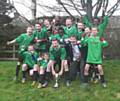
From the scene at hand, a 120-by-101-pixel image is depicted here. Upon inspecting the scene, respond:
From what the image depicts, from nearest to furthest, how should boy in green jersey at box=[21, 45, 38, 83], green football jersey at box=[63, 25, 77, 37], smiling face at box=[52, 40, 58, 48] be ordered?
smiling face at box=[52, 40, 58, 48] < green football jersey at box=[63, 25, 77, 37] < boy in green jersey at box=[21, 45, 38, 83]

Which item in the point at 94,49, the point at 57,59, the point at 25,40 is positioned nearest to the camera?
the point at 94,49

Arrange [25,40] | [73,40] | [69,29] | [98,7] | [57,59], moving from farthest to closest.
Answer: [98,7] → [25,40] → [69,29] → [57,59] → [73,40]

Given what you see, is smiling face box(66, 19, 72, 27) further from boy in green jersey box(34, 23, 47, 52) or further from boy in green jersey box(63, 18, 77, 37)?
boy in green jersey box(34, 23, 47, 52)

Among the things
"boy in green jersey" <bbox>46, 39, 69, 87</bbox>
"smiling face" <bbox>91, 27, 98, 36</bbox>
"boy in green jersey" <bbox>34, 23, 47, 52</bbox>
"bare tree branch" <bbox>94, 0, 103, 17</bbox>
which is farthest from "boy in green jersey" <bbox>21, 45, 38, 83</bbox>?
"bare tree branch" <bbox>94, 0, 103, 17</bbox>

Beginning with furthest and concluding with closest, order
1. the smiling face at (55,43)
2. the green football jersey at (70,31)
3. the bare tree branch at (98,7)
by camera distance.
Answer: the bare tree branch at (98,7) < the green football jersey at (70,31) < the smiling face at (55,43)

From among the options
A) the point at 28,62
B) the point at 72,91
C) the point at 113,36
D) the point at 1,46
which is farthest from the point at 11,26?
the point at 72,91

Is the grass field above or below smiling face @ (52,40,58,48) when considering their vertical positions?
below

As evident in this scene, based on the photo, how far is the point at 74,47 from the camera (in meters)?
12.3

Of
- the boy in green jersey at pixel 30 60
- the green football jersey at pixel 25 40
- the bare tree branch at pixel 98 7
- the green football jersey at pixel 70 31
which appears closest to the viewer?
the green football jersey at pixel 70 31

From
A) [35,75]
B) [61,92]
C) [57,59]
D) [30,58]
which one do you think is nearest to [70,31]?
[57,59]

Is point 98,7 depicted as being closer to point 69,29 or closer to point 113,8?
point 113,8

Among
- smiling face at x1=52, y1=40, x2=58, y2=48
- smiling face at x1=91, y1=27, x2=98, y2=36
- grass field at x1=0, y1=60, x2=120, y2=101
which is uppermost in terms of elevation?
smiling face at x1=91, y1=27, x2=98, y2=36

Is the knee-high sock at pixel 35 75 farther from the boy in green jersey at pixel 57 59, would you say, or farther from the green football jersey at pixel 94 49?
the green football jersey at pixel 94 49

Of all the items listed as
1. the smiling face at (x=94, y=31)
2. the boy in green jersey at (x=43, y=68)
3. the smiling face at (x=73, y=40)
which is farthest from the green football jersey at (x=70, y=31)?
the boy in green jersey at (x=43, y=68)
